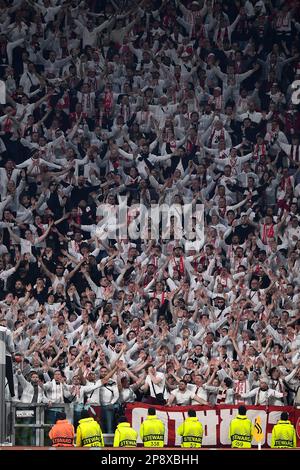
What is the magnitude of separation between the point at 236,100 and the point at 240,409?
7289 mm

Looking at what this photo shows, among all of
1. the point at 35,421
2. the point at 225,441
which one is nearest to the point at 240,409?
the point at 225,441

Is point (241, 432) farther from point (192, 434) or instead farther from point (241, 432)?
point (192, 434)

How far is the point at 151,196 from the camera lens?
21109 millimetres

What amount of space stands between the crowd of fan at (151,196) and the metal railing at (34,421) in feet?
2.89

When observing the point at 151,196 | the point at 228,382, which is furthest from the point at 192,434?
the point at 151,196

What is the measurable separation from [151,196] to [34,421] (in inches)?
209

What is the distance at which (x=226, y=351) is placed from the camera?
62.6 ft

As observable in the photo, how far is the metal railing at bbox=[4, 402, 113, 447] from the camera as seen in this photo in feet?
55.2

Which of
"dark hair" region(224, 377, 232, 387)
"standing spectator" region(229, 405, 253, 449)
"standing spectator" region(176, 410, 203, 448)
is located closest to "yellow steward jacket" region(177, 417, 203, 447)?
"standing spectator" region(176, 410, 203, 448)

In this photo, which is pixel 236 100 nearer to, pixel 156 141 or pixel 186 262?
pixel 156 141

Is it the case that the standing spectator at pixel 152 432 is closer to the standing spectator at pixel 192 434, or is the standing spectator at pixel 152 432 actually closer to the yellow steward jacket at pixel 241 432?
the standing spectator at pixel 192 434

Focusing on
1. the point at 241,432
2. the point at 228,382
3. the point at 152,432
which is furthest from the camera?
the point at 228,382

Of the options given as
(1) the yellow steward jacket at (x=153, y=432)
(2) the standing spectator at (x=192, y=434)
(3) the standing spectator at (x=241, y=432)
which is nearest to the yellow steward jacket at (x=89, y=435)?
(1) the yellow steward jacket at (x=153, y=432)

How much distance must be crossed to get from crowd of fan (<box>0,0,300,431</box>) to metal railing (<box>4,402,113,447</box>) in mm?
882
